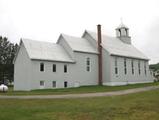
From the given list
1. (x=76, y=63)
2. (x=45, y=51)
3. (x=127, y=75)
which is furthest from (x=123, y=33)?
(x=45, y=51)

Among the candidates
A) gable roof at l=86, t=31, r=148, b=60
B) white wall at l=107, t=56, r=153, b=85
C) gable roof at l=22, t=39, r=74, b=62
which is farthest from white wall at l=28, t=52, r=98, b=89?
gable roof at l=86, t=31, r=148, b=60

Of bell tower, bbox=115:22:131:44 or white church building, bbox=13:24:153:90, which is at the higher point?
bell tower, bbox=115:22:131:44

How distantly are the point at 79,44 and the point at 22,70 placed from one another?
440 inches

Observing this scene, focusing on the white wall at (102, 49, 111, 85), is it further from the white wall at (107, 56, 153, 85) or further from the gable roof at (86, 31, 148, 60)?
the gable roof at (86, 31, 148, 60)

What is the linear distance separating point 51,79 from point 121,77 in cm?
1366

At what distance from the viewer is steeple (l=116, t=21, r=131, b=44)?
187 ft

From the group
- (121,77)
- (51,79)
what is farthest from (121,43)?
(51,79)

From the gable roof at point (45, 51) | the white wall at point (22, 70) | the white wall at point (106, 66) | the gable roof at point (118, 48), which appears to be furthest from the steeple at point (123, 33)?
the white wall at point (22, 70)

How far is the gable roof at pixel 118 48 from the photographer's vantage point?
4616 cm

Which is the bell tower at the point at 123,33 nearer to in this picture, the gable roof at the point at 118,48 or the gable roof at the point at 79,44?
the gable roof at the point at 118,48

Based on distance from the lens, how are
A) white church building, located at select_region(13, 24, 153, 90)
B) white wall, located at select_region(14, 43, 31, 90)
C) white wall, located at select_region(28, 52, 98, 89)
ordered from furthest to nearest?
white church building, located at select_region(13, 24, 153, 90)
white wall, located at select_region(14, 43, 31, 90)
white wall, located at select_region(28, 52, 98, 89)

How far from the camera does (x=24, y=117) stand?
1356 centimetres

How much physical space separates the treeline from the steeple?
28.5 m

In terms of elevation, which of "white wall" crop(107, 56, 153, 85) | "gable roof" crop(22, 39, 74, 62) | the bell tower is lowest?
"white wall" crop(107, 56, 153, 85)
